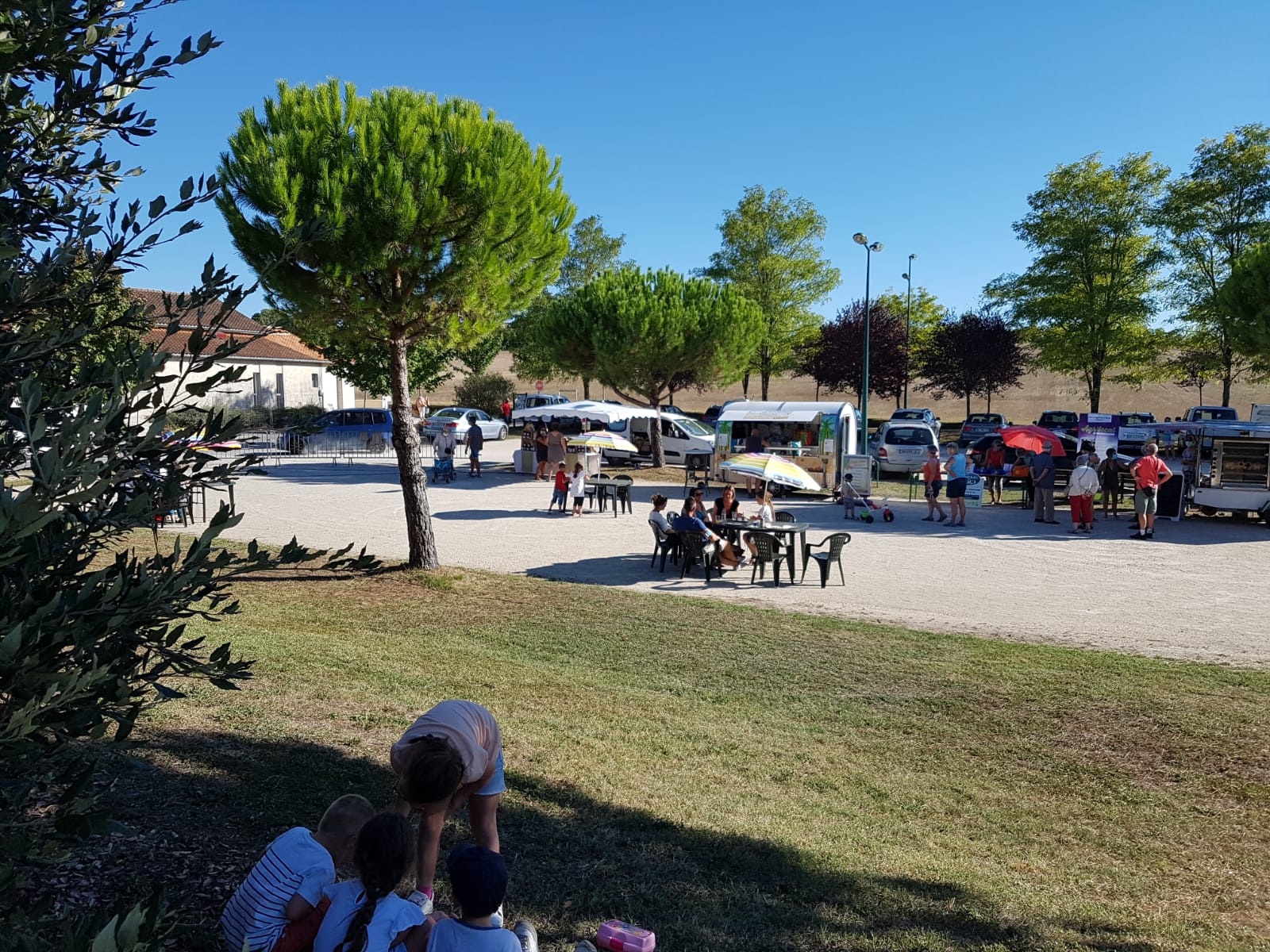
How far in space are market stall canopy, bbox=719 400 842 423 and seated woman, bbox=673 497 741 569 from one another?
37.4 feet

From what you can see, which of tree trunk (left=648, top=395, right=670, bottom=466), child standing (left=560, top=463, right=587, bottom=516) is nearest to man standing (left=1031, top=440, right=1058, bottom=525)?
child standing (left=560, top=463, right=587, bottom=516)

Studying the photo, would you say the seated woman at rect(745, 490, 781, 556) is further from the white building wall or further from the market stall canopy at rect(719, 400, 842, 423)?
the white building wall

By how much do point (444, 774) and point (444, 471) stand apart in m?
22.6

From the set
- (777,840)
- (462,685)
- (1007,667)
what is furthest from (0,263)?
(1007,667)

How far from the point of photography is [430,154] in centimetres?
1163

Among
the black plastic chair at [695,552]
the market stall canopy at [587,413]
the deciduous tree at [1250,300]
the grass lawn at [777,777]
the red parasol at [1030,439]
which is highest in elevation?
the deciduous tree at [1250,300]

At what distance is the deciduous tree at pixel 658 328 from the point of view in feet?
93.4

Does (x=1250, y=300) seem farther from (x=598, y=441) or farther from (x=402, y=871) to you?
(x=402, y=871)

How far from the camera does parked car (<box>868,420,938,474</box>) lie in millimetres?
27531

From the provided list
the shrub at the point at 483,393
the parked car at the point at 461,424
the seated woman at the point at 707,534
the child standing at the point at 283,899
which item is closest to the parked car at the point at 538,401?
the parked car at the point at 461,424

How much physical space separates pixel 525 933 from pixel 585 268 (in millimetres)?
54014

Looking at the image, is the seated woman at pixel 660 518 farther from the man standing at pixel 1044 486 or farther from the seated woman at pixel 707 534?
the man standing at pixel 1044 486

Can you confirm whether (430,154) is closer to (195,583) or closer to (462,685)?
(462,685)

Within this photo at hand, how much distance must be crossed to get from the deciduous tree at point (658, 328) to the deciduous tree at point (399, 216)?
606 inches
